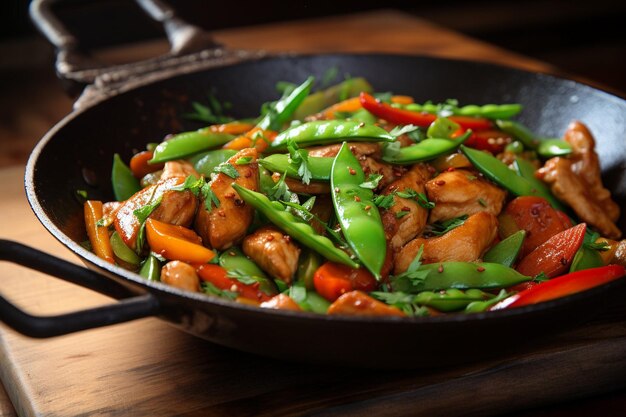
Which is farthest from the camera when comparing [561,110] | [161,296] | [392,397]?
[561,110]

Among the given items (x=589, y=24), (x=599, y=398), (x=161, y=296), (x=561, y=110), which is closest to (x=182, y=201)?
(x=161, y=296)

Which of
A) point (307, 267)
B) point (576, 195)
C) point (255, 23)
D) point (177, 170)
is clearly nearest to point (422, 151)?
point (576, 195)

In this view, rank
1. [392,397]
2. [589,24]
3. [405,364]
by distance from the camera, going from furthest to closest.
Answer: [589,24] → [392,397] → [405,364]

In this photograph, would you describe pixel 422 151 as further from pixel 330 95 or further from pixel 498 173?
pixel 330 95

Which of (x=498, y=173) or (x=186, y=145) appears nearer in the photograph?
(x=498, y=173)

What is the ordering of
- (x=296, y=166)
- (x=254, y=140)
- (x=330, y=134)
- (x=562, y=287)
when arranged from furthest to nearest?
(x=254, y=140) < (x=330, y=134) < (x=296, y=166) < (x=562, y=287)

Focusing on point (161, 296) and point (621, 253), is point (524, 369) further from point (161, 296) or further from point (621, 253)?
point (161, 296)

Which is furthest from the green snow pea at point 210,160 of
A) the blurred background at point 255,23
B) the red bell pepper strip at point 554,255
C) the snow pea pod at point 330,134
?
the blurred background at point 255,23
